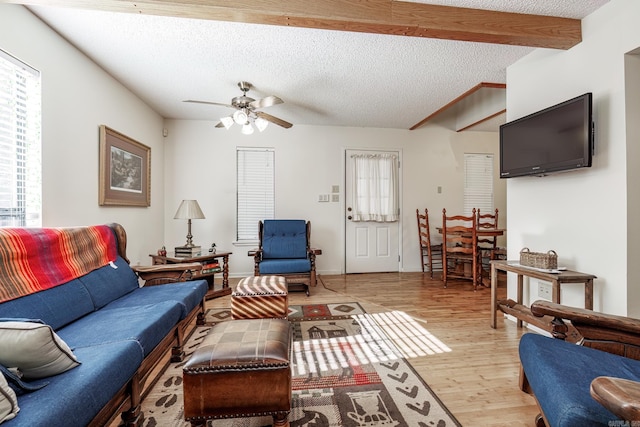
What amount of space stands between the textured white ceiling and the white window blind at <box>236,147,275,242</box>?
940 mm

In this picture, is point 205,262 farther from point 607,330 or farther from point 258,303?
point 607,330

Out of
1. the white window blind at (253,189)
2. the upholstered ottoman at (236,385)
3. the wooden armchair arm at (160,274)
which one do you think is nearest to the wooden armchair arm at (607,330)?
the upholstered ottoman at (236,385)

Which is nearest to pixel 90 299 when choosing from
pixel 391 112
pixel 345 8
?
pixel 345 8

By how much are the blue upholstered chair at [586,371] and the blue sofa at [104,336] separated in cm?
160

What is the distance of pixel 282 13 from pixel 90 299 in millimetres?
2246

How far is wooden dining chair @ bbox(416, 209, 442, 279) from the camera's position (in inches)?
175

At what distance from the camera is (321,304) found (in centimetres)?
316

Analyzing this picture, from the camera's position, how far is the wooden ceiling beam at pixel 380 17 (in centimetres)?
172

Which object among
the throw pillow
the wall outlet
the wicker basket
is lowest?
the wall outlet

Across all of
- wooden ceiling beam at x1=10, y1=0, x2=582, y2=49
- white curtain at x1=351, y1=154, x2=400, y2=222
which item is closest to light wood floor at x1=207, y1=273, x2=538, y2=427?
white curtain at x1=351, y1=154, x2=400, y2=222

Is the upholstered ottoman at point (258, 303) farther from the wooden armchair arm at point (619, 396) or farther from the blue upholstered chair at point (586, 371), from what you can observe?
the wooden armchair arm at point (619, 396)

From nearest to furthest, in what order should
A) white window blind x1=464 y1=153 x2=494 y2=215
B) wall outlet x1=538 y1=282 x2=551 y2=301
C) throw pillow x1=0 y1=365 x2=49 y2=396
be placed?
1. throw pillow x1=0 y1=365 x2=49 y2=396
2. wall outlet x1=538 y1=282 x2=551 y2=301
3. white window blind x1=464 y1=153 x2=494 y2=215

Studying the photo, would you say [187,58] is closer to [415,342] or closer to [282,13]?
Result: [282,13]

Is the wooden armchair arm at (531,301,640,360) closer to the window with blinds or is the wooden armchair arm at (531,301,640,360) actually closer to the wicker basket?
the wicker basket
